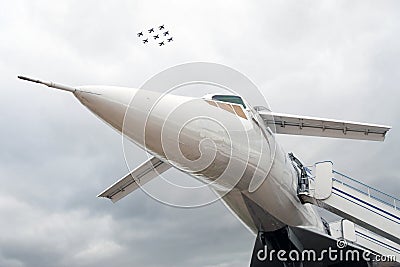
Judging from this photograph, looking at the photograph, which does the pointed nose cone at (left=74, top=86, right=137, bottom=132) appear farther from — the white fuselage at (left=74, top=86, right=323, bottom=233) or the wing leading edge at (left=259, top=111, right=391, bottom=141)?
the wing leading edge at (left=259, top=111, right=391, bottom=141)

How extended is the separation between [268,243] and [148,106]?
654 centimetres

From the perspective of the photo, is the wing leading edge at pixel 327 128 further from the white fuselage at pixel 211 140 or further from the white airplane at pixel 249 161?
the white fuselage at pixel 211 140

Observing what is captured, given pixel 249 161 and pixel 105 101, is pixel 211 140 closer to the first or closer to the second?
pixel 249 161

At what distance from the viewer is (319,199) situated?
12.1 meters

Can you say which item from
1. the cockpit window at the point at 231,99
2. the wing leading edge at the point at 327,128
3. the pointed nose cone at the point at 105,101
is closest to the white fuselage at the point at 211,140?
the pointed nose cone at the point at 105,101

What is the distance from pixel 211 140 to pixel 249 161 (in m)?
1.31

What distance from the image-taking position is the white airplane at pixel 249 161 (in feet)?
25.1

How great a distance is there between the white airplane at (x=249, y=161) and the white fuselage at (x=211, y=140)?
0.02 meters

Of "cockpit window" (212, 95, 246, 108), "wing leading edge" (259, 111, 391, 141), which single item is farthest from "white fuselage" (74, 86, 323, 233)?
"wing leading edge" (259, 111, 391, 141)

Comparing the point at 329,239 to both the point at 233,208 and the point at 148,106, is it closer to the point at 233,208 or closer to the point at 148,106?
the point at 233,208

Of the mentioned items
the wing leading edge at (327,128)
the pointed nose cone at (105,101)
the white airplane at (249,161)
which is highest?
the wing leading edge at (327,128)

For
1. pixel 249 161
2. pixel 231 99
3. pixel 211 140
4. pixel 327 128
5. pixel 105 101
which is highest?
pixel 327 128

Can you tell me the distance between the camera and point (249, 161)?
9117mm

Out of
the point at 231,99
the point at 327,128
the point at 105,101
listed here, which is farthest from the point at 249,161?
the point at 327,128
